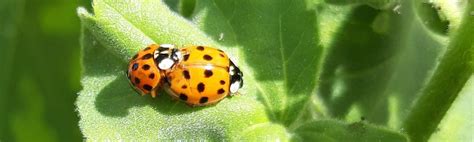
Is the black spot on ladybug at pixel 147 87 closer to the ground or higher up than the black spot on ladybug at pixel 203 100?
higher up

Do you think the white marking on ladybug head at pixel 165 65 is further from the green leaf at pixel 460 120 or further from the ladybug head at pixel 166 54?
the green leaf at pixel 460 120

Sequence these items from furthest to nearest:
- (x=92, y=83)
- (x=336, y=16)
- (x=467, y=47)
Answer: (x=336, y=16) → (x=92, y=83) → (x=467, y=47)

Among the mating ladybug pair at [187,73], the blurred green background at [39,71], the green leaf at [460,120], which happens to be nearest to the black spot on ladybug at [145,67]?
the mating ladybug pair at [187,73]

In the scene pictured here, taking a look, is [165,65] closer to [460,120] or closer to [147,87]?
[147,87]

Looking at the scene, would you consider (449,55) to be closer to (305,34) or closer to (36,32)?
(305,34)

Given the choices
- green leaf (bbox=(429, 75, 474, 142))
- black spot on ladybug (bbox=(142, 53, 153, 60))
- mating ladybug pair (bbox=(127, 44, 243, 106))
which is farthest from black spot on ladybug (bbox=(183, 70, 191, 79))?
green leaf (bbox=(429, 75, 474, 142))

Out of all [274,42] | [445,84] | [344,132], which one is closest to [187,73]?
[274,42]

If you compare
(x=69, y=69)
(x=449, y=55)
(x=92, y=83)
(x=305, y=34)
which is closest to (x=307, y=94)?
(x=305, y=34)
